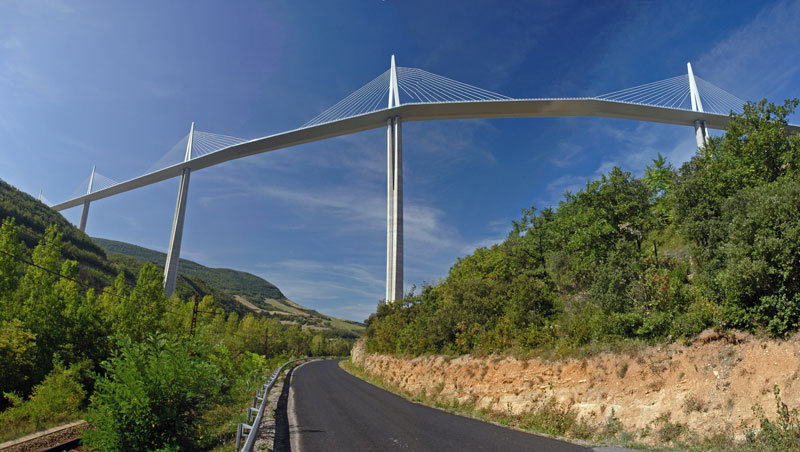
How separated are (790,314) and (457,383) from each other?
12.0 metres

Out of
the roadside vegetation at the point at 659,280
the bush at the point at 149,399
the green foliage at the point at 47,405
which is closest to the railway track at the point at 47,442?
the green foliage at the point at 47,405

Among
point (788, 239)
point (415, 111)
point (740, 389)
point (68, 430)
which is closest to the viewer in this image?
point (740, 389)

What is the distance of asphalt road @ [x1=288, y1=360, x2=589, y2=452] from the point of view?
9008mm

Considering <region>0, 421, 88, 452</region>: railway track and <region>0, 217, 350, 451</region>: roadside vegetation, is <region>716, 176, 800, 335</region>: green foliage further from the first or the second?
<region>0, 421, 88, 452</region>: railway track

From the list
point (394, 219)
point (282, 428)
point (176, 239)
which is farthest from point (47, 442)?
point (176, 239)

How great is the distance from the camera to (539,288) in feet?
59.5

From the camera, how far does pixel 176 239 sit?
233 feet

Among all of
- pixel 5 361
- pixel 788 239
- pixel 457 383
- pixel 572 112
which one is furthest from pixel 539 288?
pixel 572 112

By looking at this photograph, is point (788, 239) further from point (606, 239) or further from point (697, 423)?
point (606, 239)

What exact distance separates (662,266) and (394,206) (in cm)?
2978

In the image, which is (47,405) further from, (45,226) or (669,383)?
(45,226)

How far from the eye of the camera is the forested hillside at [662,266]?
31.1ft

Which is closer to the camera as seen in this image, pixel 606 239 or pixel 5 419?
pixel 606 239

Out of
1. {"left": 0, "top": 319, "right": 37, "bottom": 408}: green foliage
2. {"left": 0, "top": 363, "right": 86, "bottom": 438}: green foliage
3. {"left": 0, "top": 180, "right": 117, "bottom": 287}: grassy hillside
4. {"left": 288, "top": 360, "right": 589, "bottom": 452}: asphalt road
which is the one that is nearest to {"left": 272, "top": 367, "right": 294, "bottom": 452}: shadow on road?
{"left": 288, "top": 360, "right": 589, "bottom": 452}: asphalt road
